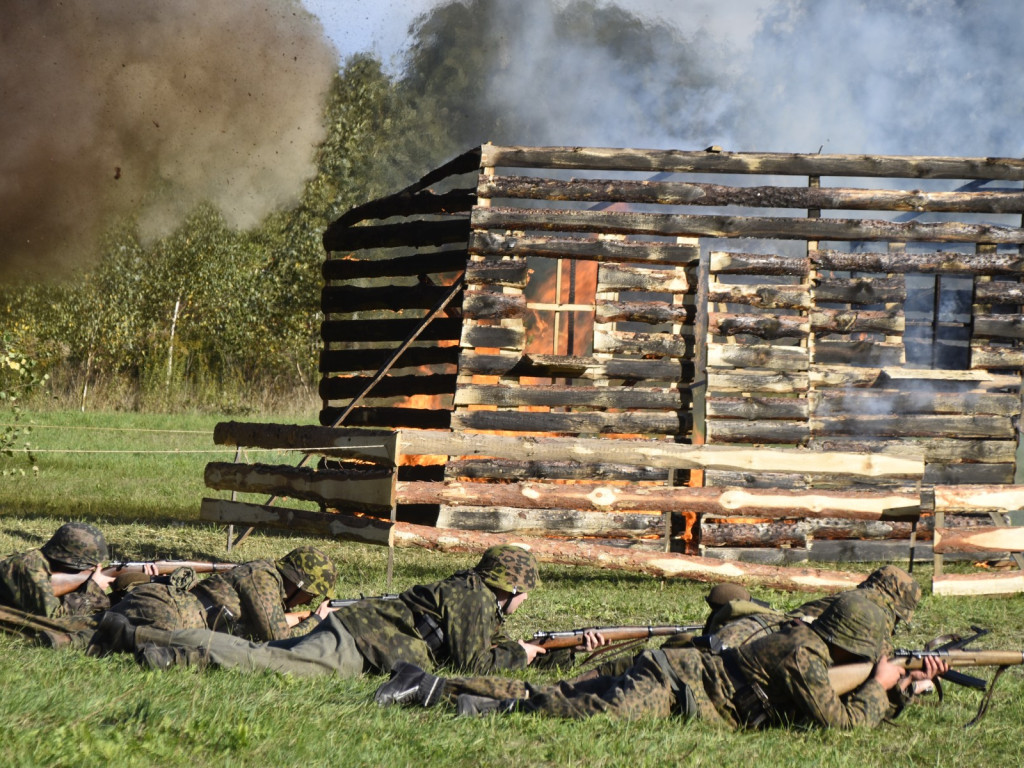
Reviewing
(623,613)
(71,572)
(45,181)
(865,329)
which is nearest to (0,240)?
(45,181)

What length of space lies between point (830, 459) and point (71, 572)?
6.83m

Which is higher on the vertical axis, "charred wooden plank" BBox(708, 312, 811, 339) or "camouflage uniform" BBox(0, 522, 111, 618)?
"charred wooden plank" BBox(708, 312, 811, 339)

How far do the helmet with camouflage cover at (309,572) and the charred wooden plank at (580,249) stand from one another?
18.6ft

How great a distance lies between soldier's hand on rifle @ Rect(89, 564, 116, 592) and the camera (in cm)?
780

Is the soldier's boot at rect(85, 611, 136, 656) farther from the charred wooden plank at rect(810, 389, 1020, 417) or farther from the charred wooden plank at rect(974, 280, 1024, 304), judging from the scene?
the charred wooden plank at rect(974, 280, 1024, 304)

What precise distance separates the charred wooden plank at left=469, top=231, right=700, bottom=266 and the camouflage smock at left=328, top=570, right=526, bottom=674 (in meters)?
6.11

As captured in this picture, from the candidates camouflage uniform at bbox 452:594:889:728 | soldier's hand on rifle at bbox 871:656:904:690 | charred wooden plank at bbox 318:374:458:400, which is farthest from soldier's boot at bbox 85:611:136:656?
charred wooden plank at bbox 318:374:458:400

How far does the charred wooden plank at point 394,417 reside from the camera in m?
13.1

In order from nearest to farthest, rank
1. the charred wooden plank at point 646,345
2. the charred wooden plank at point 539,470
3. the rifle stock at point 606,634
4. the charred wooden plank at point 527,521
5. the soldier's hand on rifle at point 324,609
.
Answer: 1. the rifle stock at point 606,634
2. the soldier's hand on rifle at point 324,609
3. the charred wooden plank at point 527,521
4. the charred wooden plank at point 539,470
5. the charred wooden plank at point 646,345

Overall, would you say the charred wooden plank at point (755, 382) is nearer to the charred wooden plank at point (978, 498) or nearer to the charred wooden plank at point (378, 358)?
the charred wooden plank at point (978, 498)

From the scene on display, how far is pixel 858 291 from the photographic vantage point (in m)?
12.9

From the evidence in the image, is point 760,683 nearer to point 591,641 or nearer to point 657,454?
point 591,641

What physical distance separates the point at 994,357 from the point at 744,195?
11.3 feet

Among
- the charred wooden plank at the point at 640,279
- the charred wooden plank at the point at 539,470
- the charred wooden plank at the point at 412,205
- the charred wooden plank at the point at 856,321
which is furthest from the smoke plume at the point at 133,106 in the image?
the charred wooden plank at the point at 856,321
